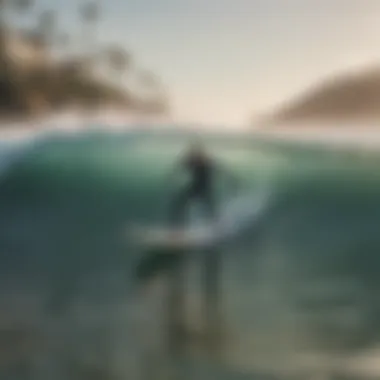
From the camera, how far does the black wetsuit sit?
4.06 feet

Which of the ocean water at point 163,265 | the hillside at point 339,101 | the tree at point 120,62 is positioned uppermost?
the tree at point 120,62

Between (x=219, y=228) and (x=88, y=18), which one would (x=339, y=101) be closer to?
(x=219, y=228)

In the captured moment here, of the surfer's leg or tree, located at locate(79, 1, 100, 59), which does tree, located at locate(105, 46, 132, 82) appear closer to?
tree, located at locate(79, 1, 100, 59)

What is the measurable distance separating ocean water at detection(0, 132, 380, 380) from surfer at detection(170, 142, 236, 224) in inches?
0.6

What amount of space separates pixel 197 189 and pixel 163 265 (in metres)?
0.11

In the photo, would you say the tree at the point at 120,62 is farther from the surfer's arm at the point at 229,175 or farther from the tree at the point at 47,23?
the surfer's arm at the point at 229,175

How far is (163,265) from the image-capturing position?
1.24 m

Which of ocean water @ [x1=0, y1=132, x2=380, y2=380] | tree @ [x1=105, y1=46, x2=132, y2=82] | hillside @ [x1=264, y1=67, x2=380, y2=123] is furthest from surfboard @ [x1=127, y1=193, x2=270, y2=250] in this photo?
tree @ [x1=105, y1=46, x2=132, y2=82]

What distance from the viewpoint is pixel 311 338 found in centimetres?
120

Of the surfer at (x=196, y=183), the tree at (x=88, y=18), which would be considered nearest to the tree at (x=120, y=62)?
the tree at (x=88, y=18)

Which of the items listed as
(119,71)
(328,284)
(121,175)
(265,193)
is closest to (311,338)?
(328,284)

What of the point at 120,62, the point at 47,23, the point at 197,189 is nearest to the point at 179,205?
the point at 197,189

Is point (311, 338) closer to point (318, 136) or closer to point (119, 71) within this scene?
point (318, 136)

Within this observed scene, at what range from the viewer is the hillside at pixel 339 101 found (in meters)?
1.22
